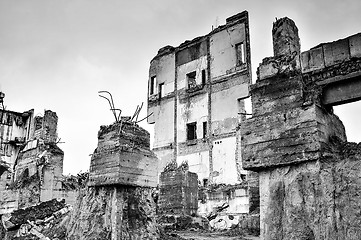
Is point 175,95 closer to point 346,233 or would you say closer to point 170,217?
point 170,217

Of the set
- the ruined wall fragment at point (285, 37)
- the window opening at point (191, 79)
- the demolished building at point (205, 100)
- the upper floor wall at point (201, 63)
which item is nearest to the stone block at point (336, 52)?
the ruined wall fragment at point (285, 37)

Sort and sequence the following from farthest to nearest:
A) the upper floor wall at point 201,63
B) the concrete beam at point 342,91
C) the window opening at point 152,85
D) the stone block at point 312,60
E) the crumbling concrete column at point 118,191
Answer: the window opening at point 152,85 → the upper floor wall at point 201,63 → the crumbling concrete column at point 118,191 → the stone block at point 312,60 → the concrete beam at point 342,91

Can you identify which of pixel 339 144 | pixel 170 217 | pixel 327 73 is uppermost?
pixel 327 73

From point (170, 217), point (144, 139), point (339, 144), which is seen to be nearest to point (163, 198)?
point (170, 217)

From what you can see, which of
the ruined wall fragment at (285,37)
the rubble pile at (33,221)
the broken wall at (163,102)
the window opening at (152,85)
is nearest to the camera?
the ruined wall fragment at (285,37)

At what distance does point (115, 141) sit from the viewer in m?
6.70

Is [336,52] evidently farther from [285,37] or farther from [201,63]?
[201,63]

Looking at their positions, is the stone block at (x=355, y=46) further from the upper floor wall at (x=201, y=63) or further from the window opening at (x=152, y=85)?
the window opening at (x=152, y=85)

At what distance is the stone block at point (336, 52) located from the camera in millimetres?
3791

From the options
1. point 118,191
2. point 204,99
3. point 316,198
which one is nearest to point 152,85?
point 204,99

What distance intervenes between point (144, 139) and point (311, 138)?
4.08 meters

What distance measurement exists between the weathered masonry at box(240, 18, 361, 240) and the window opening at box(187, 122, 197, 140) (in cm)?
2093

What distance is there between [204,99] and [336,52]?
2110 centimetres

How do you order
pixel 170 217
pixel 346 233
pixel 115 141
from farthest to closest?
1. pixel 170 217
2. pixel 115 141
3. pixel 346 233
